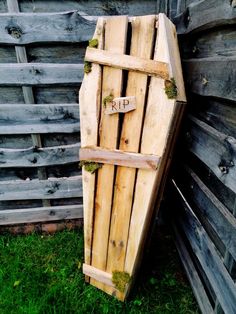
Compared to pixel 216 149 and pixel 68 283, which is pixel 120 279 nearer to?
pixel 68 283

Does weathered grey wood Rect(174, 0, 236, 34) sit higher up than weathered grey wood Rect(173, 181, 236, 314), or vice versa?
weathered grey wood Rect(174, 0, 236, 34)

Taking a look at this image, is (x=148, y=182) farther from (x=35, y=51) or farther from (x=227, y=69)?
(x=35, y=51)

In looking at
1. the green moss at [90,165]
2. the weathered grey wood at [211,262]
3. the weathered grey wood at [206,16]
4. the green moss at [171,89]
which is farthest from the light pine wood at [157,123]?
the weathered grey wood at [211,262]

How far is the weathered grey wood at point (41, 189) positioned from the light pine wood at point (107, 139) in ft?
2.31

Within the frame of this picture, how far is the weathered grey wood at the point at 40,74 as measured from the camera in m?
2.11

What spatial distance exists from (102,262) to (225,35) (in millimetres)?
1718

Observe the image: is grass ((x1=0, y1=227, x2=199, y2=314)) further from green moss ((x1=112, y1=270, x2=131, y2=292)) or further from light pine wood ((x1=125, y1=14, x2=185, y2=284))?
light pine wood ((x1=125, y1=14, x2=185, y2=284))

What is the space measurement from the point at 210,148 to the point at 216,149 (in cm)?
8

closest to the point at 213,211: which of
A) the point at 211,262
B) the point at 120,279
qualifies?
the point at 211,262

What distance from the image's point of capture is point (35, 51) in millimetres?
2137

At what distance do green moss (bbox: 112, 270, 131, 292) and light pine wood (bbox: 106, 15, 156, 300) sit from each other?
35mm

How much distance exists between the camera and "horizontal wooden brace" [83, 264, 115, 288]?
206cm

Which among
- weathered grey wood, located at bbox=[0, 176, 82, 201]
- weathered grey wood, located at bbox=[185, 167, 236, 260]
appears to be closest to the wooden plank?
weathered grey wood, located at bbox=[0, 176, 82, 201]

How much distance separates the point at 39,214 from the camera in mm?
2701
